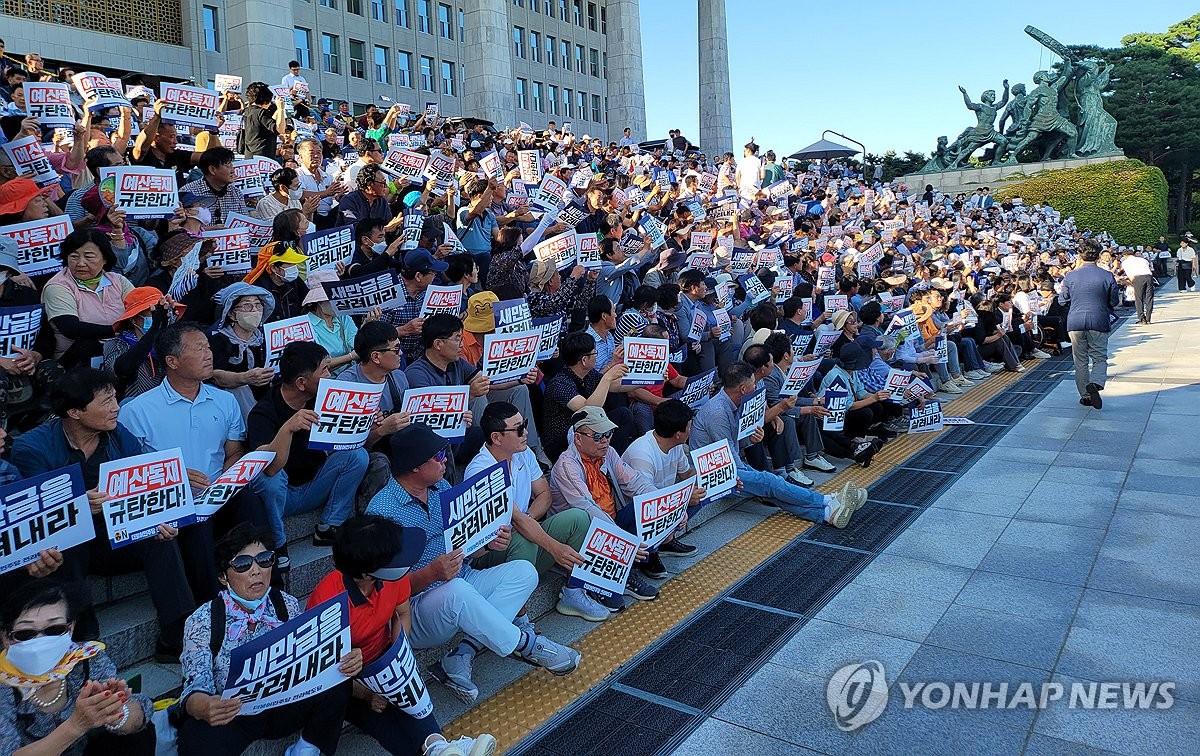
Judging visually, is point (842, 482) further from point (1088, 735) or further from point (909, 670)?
point (1088, 735)

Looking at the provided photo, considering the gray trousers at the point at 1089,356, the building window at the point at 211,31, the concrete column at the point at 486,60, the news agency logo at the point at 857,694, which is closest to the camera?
the news agency logo at the point at 857,694

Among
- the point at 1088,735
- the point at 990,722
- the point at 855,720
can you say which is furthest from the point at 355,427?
the point at 1088,735

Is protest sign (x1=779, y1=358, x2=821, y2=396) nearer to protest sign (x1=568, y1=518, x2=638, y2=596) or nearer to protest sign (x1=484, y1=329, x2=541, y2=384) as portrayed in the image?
protest sign (x1=484, y1=329, x2=541, y2=384)

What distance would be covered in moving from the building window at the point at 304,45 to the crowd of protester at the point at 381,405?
102ft

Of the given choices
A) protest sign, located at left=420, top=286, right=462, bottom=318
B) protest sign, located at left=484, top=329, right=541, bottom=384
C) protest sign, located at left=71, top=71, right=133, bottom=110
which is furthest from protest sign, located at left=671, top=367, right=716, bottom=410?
protest sign, located at left=71, top=71, right=133, bottom=110

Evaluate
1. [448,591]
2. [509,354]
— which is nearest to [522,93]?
[509,354]

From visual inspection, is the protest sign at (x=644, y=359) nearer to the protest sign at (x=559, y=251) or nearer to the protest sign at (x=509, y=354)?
the protest sign at (x=509, y=354)

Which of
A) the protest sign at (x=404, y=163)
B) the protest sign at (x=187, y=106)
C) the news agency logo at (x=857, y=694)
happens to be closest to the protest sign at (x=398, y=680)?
the news agency logo at (x=857, y=694)

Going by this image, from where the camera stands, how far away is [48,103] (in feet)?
24.9

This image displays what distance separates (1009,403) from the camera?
11281 mm

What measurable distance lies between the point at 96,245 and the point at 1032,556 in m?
6.48

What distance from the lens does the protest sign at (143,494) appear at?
137 inches

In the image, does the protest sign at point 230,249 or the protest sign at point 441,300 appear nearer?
the protest sign at point 230,249

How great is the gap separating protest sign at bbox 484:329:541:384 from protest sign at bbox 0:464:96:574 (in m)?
2.70
